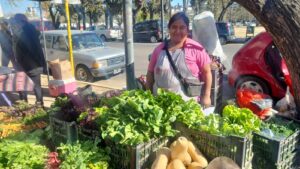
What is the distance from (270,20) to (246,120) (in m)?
1.75

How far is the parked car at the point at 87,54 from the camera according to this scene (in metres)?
10.1

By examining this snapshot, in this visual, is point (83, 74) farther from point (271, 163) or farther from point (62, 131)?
point (271, 163)

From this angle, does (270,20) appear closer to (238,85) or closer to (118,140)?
(118,140)

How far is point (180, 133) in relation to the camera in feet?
8.47

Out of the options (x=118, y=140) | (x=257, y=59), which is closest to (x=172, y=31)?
(x=118, y=140)

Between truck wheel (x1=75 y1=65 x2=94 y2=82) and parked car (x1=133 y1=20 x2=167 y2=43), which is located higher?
parked car (x1=133 y1=20 x2=167 y2=43)

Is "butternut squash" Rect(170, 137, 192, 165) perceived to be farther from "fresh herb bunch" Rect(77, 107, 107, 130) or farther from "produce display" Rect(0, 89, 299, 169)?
"fresh herb bunch" Rect(77, 107, 107, 130)

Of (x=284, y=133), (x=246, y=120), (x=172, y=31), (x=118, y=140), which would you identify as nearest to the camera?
(x=118, y=140)

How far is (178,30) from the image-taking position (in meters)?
3.24

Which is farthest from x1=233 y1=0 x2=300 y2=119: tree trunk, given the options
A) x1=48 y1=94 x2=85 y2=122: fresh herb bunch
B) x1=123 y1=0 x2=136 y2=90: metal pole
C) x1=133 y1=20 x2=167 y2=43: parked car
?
x1=133 y1=20 x2=167 y2=43: parked car

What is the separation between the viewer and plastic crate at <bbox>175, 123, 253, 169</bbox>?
2304mm

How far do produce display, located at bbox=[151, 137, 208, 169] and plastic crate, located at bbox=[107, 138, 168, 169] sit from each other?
7cm

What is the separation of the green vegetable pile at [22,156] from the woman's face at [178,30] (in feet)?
5.64

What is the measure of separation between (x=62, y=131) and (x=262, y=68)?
4.73 meters
